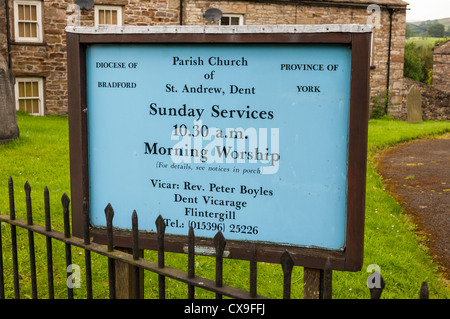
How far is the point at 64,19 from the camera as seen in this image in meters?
18.5

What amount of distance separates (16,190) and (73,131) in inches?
191

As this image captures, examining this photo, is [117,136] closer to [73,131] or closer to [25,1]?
[73,131]

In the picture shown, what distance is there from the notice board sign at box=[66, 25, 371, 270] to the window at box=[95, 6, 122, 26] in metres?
16.5

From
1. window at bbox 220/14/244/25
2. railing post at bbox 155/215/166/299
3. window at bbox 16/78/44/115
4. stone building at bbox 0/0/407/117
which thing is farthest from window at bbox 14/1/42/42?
railing post at bbox 155/215/166/299

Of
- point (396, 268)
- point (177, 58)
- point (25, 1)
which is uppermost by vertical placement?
point (25, 1)

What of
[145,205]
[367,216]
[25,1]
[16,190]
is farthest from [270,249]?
[25,1]

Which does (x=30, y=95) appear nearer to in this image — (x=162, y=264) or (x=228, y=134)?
(x=228, y=134)

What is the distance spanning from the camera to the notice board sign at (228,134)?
2.88 meters

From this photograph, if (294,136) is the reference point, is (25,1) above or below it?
above

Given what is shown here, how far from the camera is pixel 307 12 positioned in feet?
69.4

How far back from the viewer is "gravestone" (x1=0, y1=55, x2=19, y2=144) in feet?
36.2

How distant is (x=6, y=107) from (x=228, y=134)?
29.8 feet

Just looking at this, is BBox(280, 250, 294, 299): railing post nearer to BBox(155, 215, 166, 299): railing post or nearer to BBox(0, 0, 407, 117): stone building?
BBox(155, 215, 166, 299): railing post

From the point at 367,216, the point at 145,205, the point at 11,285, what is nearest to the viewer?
the point at 145,205
